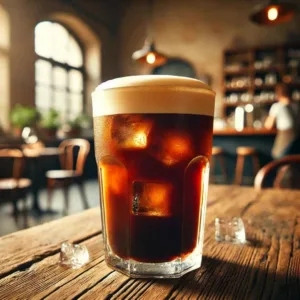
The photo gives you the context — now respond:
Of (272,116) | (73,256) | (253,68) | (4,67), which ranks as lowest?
(73,256)

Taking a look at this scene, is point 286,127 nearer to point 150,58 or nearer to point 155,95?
point 150,58

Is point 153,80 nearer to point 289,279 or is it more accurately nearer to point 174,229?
point 174,229

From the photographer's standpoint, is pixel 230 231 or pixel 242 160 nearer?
pixel 230 231

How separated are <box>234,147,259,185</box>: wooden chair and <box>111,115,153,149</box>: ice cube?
4320mm

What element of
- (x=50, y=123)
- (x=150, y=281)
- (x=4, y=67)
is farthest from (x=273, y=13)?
(x=4, y=67)

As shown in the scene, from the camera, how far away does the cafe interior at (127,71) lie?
4.90m

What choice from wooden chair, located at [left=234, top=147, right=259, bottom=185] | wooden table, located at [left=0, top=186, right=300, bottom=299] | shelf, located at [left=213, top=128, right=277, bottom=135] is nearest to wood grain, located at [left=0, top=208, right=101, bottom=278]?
wooden table, located at [left=0, top=186, right=300, bottom=299]

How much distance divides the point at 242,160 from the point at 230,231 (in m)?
4.49

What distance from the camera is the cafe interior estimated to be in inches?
193

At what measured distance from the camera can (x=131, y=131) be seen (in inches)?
19.8

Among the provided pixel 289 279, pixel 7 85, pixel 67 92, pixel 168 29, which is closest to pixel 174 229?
pixel 289 279

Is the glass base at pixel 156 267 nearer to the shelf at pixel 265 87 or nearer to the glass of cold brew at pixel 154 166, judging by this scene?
the glass of cold brew at pixel 154 166

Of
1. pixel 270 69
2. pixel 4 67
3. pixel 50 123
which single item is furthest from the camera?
pixel 270 69

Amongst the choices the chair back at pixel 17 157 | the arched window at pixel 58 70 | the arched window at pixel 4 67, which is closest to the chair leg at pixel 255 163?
the chair back at pixel 17 157
